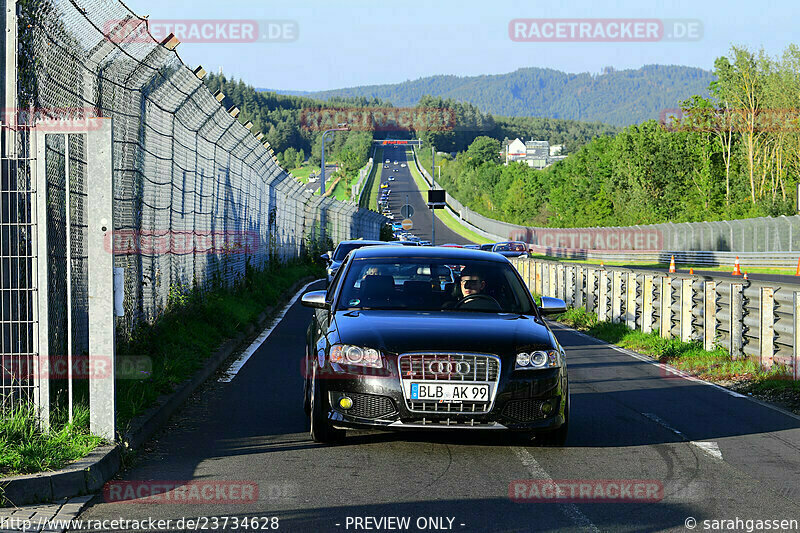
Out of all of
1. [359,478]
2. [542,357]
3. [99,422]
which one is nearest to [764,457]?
[542,357]

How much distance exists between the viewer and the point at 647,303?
55.1ft

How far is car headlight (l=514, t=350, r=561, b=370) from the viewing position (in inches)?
281

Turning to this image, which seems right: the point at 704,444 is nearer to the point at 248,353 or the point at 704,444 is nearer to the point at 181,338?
the point at 181,338

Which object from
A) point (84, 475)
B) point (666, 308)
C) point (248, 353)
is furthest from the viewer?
point (666, 308)

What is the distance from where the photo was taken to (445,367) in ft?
22.9

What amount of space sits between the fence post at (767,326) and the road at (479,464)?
204 cm

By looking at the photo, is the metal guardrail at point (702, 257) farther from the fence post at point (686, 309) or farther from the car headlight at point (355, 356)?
the car headlight at point (355, 356)

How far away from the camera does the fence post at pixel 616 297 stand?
61.5 feet

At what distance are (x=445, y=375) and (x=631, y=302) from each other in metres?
11.5

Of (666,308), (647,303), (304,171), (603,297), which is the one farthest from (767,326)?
(304,171)

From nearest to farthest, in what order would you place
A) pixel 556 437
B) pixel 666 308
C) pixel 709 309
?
pixel 556 437, pixel 709 309, pixel 666 308

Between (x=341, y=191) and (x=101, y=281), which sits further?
(x=341, y=191)

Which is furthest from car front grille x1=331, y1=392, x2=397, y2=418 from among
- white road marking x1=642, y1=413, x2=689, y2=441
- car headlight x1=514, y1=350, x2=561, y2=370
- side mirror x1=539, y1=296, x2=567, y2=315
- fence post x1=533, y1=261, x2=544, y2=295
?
fence post x1=533, y1=261, x2=544, y2=295

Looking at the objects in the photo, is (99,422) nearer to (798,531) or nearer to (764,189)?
(798,531)
